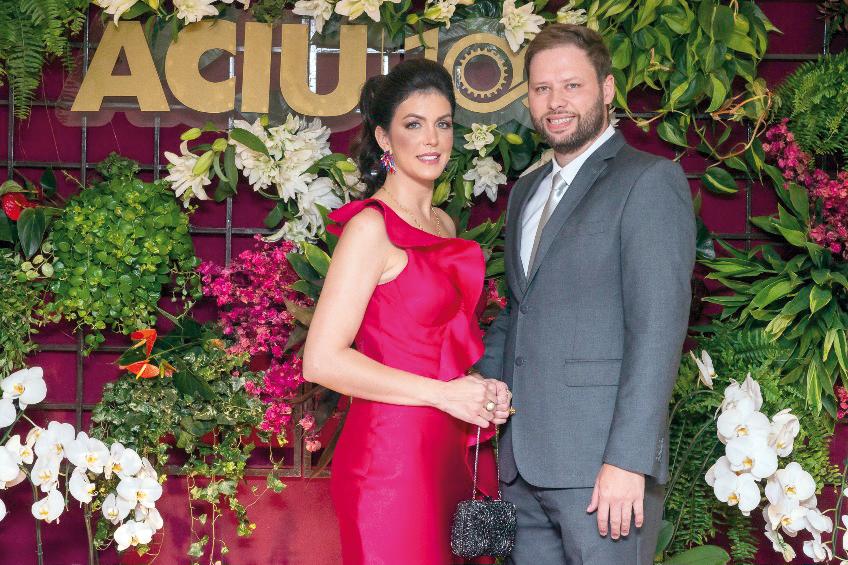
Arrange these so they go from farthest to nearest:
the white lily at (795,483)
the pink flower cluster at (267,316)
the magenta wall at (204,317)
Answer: the magenta wall at (204,317) < the pink flower cluster at (267,316) < the white lily at (795,483)

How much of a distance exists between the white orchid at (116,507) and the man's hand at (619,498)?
1623 millimetres

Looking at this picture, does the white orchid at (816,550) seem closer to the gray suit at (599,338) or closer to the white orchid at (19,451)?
the gray suit at (599,338)

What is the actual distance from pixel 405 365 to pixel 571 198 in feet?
1.97

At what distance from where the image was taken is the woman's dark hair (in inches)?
94.0

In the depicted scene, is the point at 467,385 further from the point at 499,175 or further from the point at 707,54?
the point at 707,54

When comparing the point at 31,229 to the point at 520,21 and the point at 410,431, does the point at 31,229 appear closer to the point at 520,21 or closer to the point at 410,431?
the point at 410,431

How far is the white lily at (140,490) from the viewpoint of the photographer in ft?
9.34

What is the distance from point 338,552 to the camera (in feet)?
10.9

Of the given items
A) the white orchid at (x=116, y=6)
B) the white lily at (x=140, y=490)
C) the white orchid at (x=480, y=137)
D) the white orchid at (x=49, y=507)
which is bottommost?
the white orchid at (x=49, y=507)

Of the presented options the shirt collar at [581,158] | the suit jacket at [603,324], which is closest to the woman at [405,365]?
the suit jacket at [603,324]

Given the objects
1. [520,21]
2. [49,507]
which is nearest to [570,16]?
[520,21]

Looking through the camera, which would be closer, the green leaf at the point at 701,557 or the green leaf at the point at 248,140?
the green leaf at the point at 701,557

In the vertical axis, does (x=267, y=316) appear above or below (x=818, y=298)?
below

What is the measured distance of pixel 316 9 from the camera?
325 centimetres
